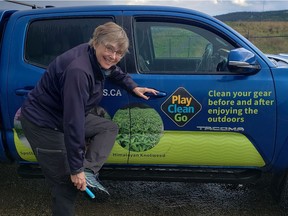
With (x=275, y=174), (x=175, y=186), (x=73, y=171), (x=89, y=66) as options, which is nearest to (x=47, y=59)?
(x=89, y=66)

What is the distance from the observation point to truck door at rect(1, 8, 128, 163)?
308 cm

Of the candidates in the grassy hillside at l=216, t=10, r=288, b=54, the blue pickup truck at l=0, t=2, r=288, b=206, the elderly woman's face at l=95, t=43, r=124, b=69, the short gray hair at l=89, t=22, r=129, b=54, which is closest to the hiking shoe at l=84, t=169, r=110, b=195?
the blue pickup truck at l=0, t=2, r=288, b=206

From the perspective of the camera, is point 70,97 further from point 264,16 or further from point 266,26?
point 266,26

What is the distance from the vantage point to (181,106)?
2.94 m

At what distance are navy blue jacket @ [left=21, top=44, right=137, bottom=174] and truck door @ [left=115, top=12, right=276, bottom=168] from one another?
0.70 meters

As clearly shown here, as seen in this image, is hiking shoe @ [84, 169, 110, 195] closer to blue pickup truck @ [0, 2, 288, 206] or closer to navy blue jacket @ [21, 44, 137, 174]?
navy blue jacket @ [21, 44, 137, 174]

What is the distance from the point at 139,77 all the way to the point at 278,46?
20195mm

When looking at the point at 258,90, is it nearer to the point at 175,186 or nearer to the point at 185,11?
the point at 185,11

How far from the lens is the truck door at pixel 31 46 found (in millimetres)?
3076

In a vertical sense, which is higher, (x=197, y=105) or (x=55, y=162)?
(x=197, y=105)

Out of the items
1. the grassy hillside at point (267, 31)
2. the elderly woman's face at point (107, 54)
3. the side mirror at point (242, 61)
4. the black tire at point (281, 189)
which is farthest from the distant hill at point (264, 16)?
the elderly woman's face at point (107, 54)

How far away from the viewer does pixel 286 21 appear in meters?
36.3

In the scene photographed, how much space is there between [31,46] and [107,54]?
47.8 inches

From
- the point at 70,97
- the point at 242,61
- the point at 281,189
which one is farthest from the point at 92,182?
the point at 281,189
